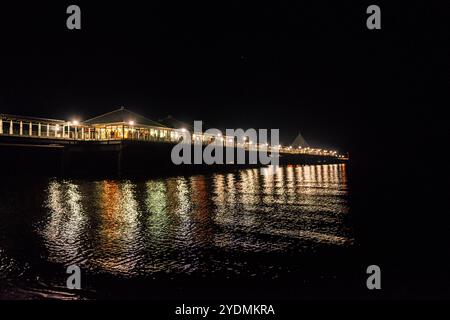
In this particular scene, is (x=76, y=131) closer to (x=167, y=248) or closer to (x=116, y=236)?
(x=116, y=236)

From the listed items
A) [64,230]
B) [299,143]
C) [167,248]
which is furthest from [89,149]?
[299,143]

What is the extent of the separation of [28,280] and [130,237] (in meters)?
3.31

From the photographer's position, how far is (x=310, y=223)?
11.5 m

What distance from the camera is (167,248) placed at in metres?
8.20

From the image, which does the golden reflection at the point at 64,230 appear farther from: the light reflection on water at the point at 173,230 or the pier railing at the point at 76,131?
the pier railing at the point at 76,131

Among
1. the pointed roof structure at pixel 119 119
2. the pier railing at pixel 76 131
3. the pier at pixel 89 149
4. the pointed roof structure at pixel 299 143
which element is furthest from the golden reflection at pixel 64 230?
the pointed roof structure at pixel 299 143

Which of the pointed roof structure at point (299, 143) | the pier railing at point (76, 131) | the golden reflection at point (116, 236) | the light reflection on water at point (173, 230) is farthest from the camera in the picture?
the pointed roof structure at point (299, 143)

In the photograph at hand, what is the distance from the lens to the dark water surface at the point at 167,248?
19.9 feet

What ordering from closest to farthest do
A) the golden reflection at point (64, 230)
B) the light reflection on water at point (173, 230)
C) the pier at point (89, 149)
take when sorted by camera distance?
the light reflection on water at point (173, 230)
the golden reflection at point (64, 230)
the pier at point (89, 149)

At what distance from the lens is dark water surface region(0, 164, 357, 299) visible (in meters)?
6.07

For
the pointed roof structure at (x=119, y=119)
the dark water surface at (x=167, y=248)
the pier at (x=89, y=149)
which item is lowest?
the dark water surface at (x=167, y=248)

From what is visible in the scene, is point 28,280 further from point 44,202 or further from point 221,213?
point 44,202

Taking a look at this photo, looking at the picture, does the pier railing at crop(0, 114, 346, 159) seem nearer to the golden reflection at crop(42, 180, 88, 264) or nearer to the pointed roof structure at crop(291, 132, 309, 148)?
the golden reflection at crop(42, 180, 88, 264)
